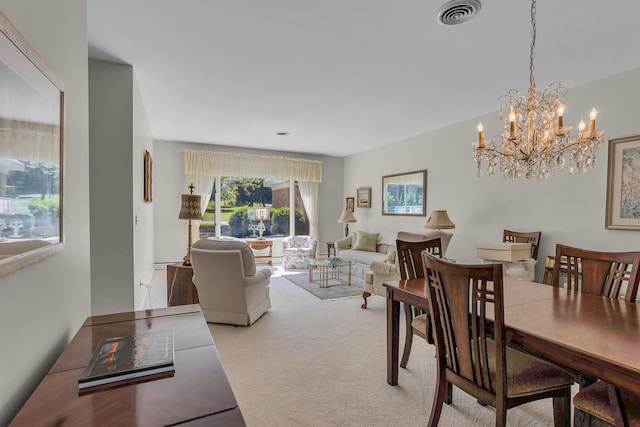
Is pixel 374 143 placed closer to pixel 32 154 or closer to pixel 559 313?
pixel 559 313

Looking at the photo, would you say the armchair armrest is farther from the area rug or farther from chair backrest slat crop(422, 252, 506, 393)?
chair backrest slat crop(422, 252, 506, 393)

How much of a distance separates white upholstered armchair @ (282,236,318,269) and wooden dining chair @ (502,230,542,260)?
11.9 feet

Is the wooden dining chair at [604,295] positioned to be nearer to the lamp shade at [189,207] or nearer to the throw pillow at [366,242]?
the lamp shade at [189,207]

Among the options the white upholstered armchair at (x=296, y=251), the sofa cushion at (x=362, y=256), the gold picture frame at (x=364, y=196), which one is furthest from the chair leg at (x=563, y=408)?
the gold picture frame at (x=364, y=196)

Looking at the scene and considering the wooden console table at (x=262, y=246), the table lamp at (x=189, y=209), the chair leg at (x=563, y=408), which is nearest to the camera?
the chair leg at (x=563, y=408)

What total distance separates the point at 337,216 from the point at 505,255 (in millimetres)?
4758

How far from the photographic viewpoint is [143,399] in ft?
2.99

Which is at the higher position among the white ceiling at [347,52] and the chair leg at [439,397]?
the white ceiling at [347,52]

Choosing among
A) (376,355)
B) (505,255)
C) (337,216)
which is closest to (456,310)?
(376,355)

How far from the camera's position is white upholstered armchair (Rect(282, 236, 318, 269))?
6.50 metres

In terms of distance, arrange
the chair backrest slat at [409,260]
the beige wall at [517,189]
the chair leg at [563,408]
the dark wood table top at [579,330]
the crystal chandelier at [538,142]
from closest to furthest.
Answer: the dark wood table top at [579,330] → the chair leg at [563,408] → the crystal chandelier at [538,142] → the chair backrest slat at [409,260] → the beige wall at [517,189]

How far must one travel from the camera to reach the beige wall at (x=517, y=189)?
3.18m

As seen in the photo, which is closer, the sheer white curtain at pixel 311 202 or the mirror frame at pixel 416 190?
the mirror frame at pixel 416 190

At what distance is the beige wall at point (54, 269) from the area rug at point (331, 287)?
322cm
